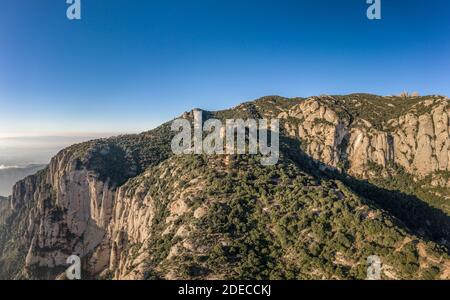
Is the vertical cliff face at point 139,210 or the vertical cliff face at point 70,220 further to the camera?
the vertical cliff face at point 70,220

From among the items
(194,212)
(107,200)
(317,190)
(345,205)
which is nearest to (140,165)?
(107,200)
